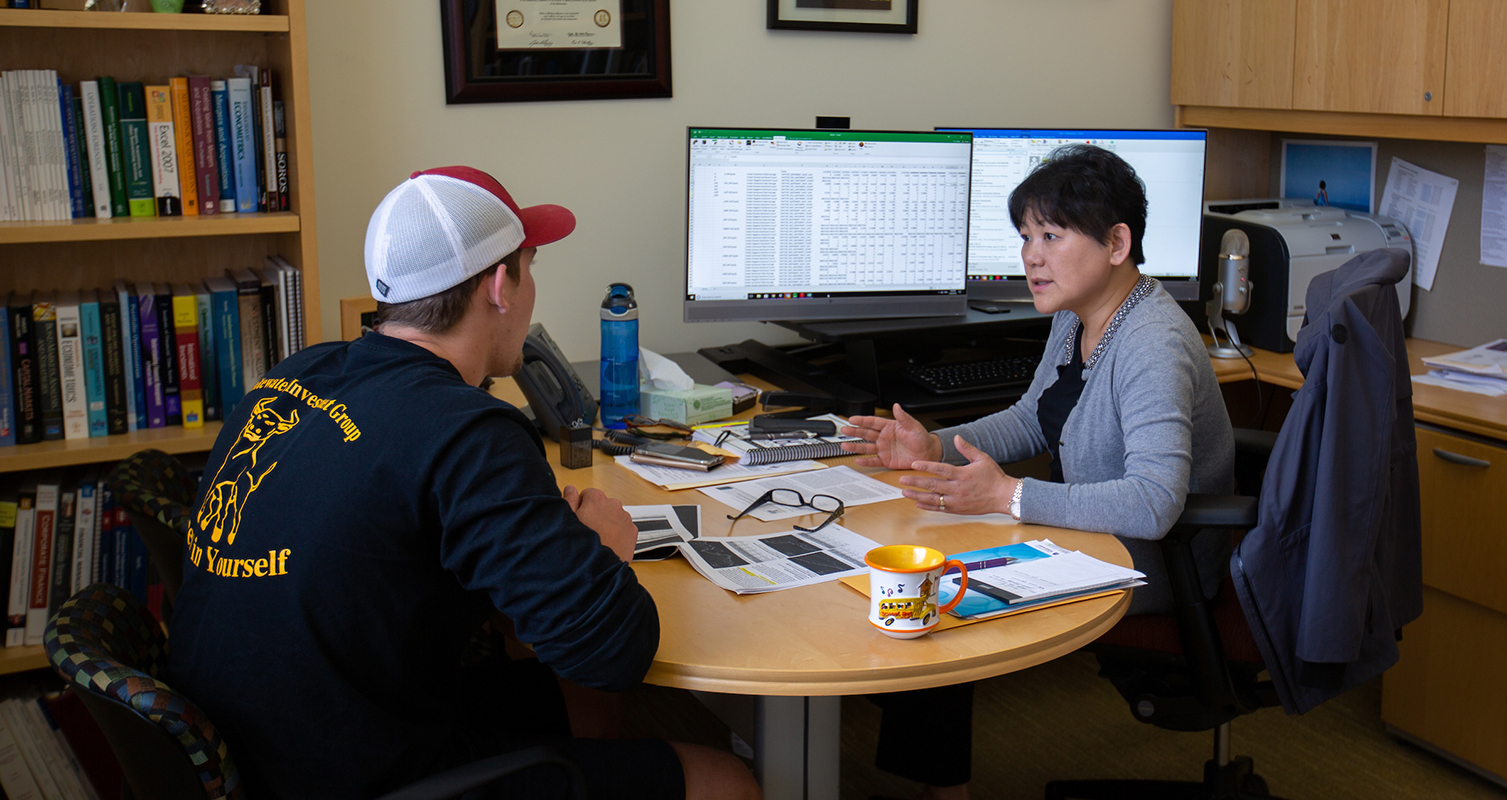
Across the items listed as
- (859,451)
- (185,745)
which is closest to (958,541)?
(859,451)

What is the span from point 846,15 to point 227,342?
1.60 m

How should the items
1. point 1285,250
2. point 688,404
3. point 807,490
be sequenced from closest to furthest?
1. point 807,490
2. point 688,404
3. point 1285,250

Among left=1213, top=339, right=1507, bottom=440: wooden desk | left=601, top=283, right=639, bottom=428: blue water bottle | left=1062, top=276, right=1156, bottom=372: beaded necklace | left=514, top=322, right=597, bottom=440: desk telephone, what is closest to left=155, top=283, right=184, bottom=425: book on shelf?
left=514, top=322, right=597, bottom=440: desk telephone

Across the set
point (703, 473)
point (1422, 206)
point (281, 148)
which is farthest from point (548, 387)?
point (1422, 206)

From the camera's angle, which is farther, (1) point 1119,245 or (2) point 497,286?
(1) point 1119,245

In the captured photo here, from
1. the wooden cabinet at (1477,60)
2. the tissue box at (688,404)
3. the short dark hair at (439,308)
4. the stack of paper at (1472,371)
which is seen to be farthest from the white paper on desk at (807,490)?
the wooden cabinet at (1477,60)

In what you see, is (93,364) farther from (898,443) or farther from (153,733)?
(898,443)

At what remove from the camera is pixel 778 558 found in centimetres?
152

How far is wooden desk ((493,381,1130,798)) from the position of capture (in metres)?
1.23

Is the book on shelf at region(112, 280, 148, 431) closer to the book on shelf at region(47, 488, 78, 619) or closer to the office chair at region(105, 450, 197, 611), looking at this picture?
the book on shelf at region(47, 488, 78, 619)

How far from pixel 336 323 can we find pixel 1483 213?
8.78ft

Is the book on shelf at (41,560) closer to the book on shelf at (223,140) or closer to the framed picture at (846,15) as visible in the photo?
the book on shelf at (223,140)

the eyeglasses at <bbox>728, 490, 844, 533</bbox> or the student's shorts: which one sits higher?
the eyeglasses at <bbox>728, 490, 844, 533</bbox>

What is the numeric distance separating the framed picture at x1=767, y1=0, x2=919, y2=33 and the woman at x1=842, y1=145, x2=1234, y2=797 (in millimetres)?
1010
